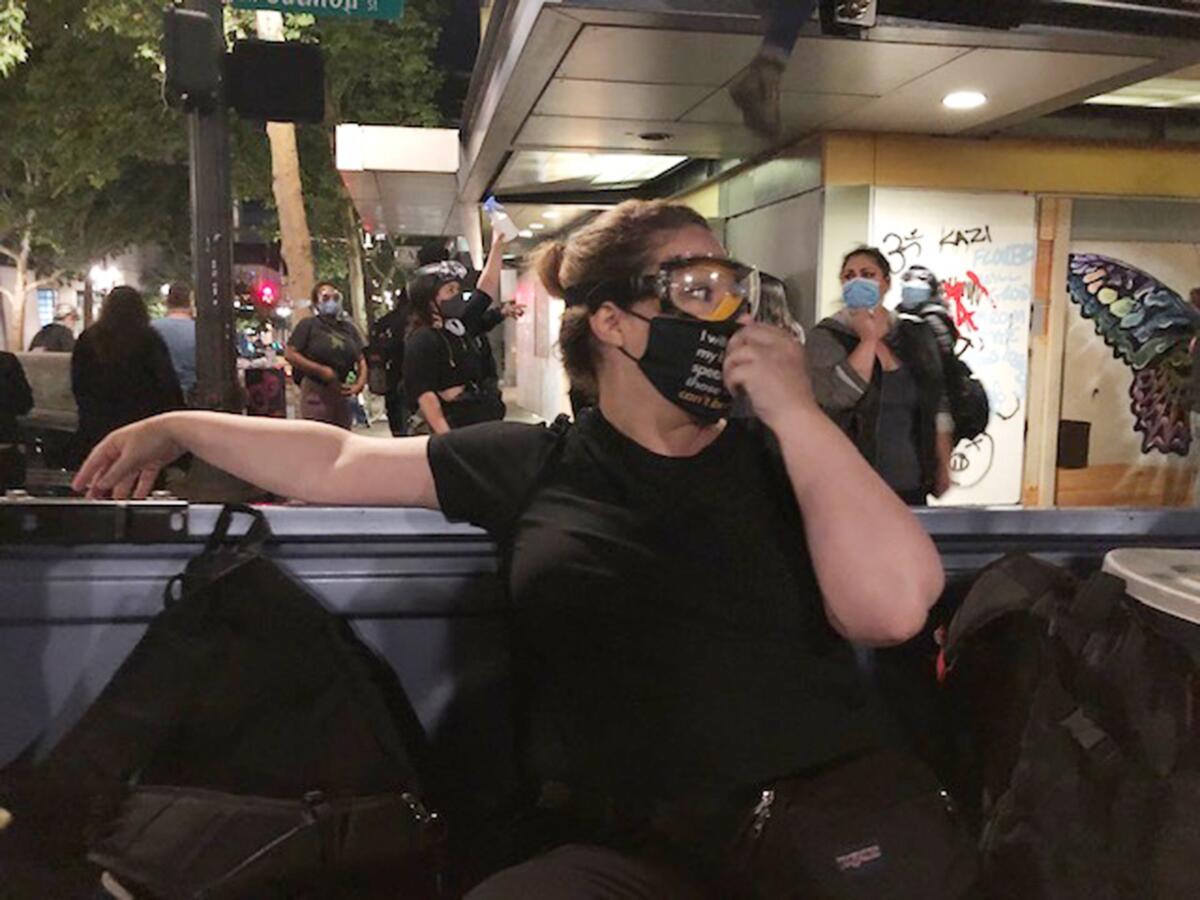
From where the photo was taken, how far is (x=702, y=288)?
2.01m

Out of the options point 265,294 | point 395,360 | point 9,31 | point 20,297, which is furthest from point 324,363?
point 20,297

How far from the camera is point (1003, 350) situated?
29.0 ft

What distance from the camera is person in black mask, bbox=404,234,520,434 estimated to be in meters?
6.15

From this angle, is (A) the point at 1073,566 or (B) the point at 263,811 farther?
(A) the point at 1073,566

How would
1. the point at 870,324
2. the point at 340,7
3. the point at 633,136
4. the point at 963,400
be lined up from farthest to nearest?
the point at 633,136
the point at 340,7
the point at 963,400
the point at 870,324

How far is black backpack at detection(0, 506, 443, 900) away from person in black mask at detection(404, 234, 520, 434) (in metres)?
4.10

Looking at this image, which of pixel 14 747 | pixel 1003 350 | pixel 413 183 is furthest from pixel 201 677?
pixel 413 183

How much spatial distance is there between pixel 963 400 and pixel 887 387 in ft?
1.20

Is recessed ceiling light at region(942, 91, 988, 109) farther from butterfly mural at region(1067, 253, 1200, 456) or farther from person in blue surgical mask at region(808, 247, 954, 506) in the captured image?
person in blue surgical mask at region(808, 247, 954, 506)

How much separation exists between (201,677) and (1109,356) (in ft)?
28.6

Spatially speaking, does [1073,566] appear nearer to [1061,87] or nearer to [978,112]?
[1061,87]

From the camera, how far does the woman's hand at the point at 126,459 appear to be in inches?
86.8

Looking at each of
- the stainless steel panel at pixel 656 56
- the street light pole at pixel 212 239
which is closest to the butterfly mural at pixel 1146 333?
the stainless steel panel at pixel 656 56

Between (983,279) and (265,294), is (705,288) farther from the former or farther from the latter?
(265,294)
